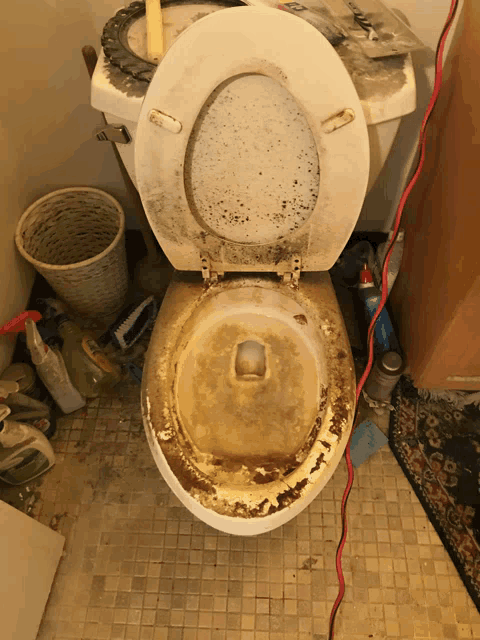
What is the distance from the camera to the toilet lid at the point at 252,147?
61 centimetres

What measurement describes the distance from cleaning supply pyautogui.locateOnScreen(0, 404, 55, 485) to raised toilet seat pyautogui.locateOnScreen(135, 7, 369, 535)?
392 mm

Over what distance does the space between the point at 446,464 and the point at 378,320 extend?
1.29 ft

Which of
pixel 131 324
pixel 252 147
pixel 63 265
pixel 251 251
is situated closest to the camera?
pixel 252 147

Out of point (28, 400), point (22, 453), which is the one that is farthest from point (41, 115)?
point (22, 453)

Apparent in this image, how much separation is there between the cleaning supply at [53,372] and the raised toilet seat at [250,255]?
0.35 meters

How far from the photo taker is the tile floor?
102 cm

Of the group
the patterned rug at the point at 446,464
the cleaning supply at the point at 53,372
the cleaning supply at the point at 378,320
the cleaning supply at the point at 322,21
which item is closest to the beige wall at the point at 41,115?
the cleaning supply at the point at 53,372

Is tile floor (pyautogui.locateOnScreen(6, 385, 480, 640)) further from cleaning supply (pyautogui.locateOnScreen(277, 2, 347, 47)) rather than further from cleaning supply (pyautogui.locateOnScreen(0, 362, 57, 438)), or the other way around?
cleaning supply (pyautogui.locateOnScreen(277, 2, 347, 47))

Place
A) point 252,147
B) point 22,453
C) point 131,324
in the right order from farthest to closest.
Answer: point 131,324
point 22,453
point 252,147

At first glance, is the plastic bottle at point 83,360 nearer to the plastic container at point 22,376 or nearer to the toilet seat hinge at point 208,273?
the plastic container at point 22,376

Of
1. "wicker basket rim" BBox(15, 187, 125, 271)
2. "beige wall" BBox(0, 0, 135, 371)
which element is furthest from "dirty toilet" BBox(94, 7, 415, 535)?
"beige wall" BBox(0, 0, 135, 371)

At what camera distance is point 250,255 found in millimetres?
904

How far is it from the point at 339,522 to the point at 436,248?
67cm

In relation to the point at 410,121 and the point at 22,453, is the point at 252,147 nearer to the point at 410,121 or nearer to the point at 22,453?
the point at 410,121
